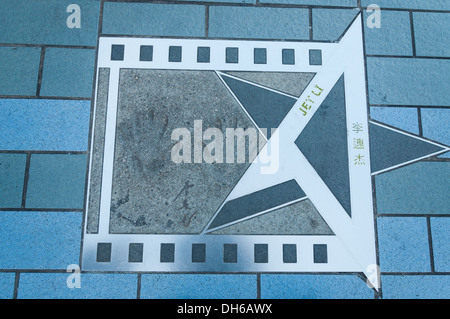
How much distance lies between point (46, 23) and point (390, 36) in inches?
108

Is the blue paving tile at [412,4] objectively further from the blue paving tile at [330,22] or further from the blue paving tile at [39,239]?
the blue paving tile at [39,239]

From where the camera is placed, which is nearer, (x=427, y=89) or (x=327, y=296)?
(x=327, y=296)

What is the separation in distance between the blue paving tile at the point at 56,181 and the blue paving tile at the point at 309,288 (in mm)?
1490

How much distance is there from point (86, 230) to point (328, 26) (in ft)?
7.98

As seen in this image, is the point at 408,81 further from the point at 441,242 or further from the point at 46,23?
the point at 46,23

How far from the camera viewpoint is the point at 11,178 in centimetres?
213

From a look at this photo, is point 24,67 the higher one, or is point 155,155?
point 24,67

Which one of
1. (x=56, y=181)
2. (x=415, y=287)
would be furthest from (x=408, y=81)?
(x=56, y=181)

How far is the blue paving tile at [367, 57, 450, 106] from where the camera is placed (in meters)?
2.28

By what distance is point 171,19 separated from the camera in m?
2.32

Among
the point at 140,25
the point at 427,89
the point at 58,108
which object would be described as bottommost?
the point at 58,108

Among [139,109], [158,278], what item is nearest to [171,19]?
[139,109]

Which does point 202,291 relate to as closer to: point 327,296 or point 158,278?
point 158,278

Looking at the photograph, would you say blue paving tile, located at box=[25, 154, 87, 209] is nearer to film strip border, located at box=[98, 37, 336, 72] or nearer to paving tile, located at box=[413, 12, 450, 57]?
film strip border, located at box=[98, 37, 336, 72]
